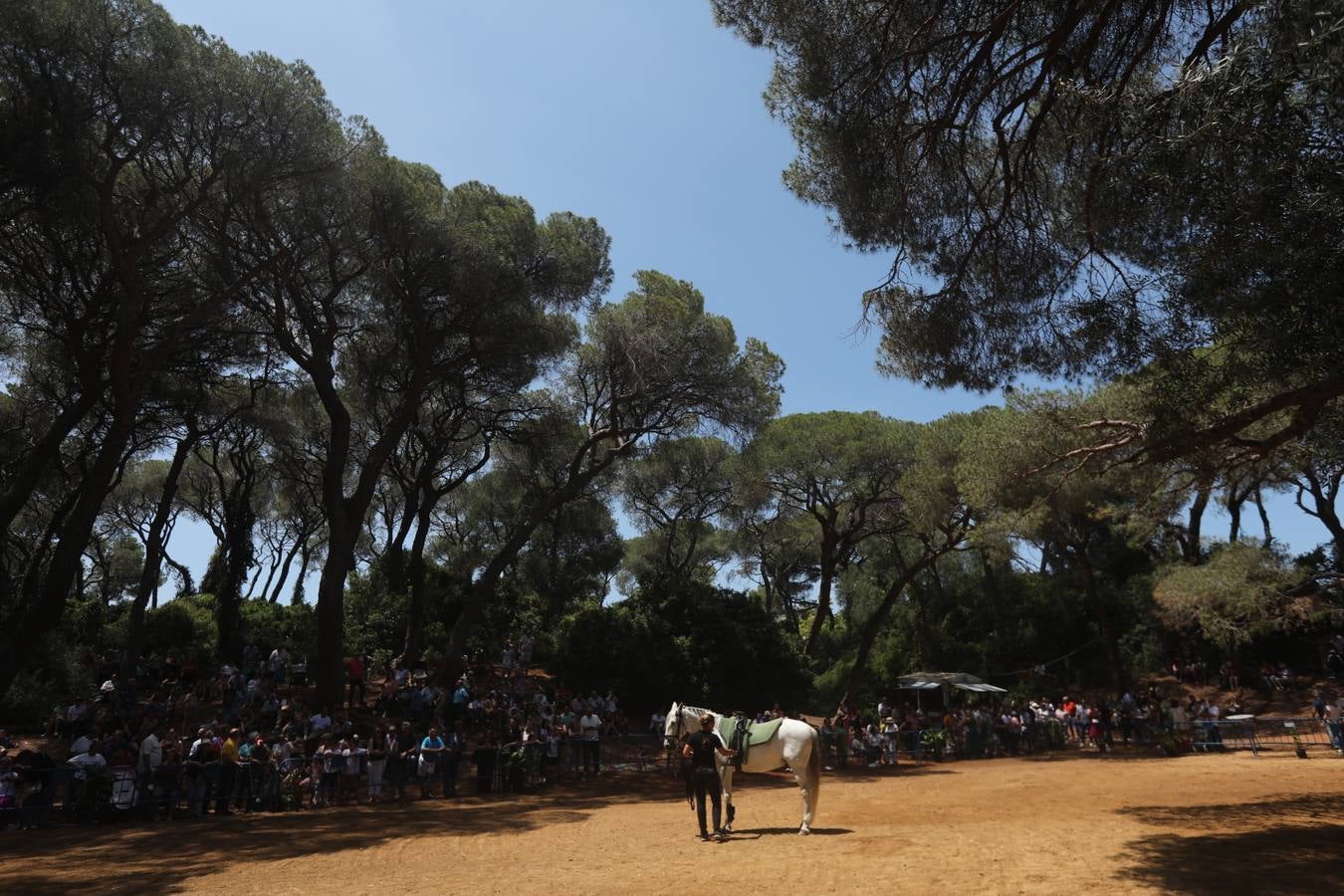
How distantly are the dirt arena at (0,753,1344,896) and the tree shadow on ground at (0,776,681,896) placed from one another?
0.12 feet

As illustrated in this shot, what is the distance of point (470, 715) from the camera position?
52.6 feet

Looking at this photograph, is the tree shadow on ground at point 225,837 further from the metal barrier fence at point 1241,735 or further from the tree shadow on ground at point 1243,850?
the metal barrier fence at point 1241,735

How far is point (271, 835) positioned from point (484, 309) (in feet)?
35.4

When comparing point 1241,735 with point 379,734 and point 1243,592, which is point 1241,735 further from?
point 379,734

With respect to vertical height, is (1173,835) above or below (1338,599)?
below

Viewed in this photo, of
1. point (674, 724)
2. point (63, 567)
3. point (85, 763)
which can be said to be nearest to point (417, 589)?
point (63, 567)

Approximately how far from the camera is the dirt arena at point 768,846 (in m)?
6.16

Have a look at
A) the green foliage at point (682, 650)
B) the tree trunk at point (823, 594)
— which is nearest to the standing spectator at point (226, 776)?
the green foliage at point (682, 650)

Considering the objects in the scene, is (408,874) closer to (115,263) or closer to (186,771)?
(186,771)

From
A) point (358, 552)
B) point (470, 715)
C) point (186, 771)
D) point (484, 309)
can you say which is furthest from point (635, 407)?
point (358, 552)

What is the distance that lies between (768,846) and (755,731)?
178 cm

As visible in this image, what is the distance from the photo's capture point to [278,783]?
1113 cm

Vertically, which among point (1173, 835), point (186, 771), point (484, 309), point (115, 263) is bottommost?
point (1173, 835)

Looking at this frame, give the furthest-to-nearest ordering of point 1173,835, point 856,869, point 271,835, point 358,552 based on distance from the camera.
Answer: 1. point 358,552
2. point 271,835
3. point 1173,835
4. point 856,869
